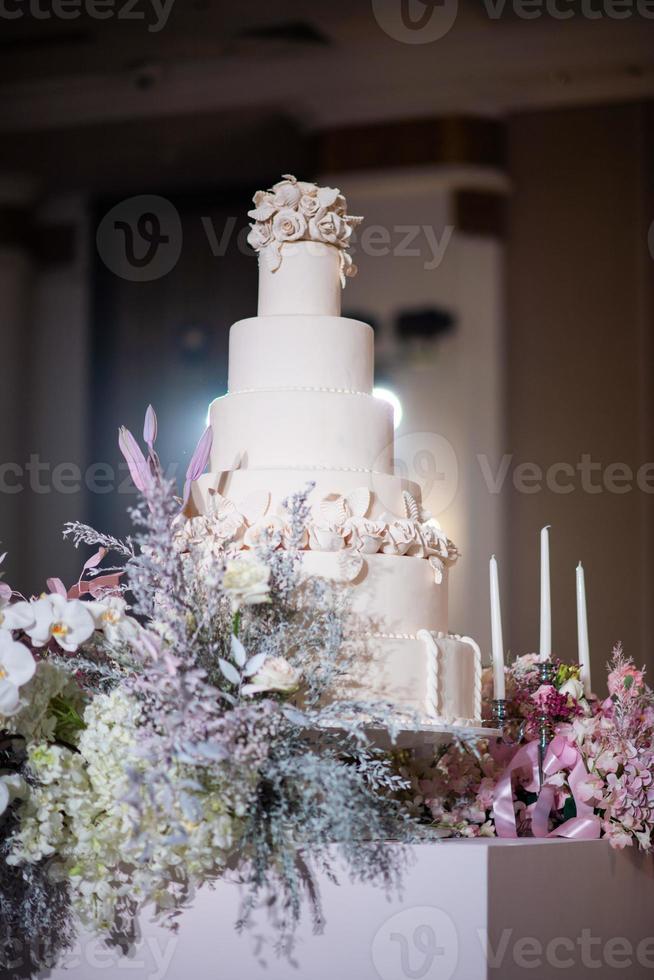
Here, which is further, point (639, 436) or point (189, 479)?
point (639, 436)

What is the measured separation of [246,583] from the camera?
184 centimetres

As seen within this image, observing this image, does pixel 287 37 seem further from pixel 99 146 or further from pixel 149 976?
pixel 149 976

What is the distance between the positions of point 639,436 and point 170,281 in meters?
1.58

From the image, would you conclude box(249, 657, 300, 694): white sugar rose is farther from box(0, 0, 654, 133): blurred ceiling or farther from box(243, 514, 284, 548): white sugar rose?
box(0, 0, 654, 133): blurred ceiling

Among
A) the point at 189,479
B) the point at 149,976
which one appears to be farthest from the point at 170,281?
the point at 149,976

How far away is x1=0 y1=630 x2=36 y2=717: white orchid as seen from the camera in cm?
177

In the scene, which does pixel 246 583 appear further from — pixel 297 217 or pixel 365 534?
pixel 297 217

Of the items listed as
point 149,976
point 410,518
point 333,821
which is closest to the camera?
point 333,821

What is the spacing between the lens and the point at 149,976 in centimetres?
190

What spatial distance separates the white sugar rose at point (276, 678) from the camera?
1.77m

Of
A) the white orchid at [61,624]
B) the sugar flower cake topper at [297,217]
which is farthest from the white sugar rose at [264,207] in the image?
the white orchid at [61,624]

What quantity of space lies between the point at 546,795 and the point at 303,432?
797 mm

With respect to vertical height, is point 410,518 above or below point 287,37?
below

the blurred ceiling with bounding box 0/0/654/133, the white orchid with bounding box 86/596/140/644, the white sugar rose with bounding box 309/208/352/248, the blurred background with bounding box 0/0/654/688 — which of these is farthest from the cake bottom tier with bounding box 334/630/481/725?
the blurred ceiling with bounding box 0/0/654/133
